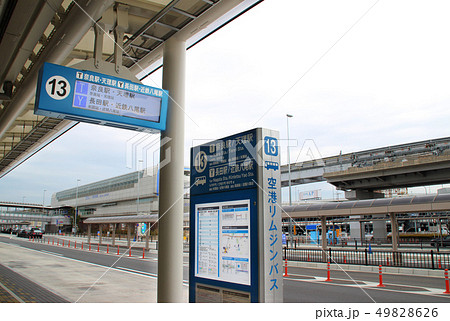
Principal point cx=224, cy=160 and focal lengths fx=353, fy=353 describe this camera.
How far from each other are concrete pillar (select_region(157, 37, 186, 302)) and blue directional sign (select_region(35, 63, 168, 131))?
0.25 metres

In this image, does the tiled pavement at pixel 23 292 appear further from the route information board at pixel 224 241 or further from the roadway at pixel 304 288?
the route information board at pixel 224 241

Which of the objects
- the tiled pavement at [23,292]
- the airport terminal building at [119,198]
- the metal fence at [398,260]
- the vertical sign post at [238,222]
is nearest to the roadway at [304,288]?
the tiled pavement at [23,292]

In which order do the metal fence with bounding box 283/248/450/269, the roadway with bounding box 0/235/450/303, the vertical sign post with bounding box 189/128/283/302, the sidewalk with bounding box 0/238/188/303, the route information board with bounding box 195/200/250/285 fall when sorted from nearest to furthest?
the vertical sign post with bounding box 189/128/283/302
the route information board with bounding box 195/200/250/285
the sidewalk with bounding box 0/238/188/303
the roadway with bounding box 0/235/450/303
the metal fence with bounding box 283/248/450/269

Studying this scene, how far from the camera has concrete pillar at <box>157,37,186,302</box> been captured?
602 centimetres

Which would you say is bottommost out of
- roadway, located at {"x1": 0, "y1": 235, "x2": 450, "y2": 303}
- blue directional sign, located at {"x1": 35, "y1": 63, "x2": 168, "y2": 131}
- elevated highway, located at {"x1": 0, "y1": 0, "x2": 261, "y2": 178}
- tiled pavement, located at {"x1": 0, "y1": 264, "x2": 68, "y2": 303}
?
roadway, located at {"x1": 0, "y1": 235, "x2": 450, "y2": 303}

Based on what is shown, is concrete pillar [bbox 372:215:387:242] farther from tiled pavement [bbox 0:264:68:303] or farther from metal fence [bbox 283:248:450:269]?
tiled pavement [bbox 0:264:68:303]

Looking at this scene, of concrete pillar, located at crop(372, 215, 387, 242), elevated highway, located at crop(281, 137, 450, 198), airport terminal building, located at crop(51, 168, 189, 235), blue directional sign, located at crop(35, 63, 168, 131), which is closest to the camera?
blue directional sign, located at crop(35, 63, 168, 131)

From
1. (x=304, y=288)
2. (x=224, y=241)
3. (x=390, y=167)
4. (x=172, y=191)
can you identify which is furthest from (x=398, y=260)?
(x=224, y=241)

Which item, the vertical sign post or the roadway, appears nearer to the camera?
the vertical sign post

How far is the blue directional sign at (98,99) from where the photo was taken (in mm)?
5434

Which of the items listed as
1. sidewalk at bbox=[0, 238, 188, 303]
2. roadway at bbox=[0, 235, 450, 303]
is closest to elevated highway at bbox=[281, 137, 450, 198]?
roadway at bbox=[0, 235, 450, 303]

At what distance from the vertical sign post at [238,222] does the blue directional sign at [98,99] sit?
1662mm

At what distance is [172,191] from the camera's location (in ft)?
20.4
